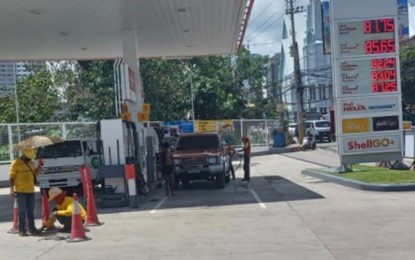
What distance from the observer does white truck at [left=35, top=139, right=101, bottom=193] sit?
19.5 m

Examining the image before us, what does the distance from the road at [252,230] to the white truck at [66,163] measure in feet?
6.48

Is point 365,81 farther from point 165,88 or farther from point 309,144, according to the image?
point 165,88

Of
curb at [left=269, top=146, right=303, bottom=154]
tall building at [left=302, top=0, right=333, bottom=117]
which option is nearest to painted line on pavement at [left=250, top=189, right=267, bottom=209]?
curb at [left=269, top=146, right=303, bottom=154]

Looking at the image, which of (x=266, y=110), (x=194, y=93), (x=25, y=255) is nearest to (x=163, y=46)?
(x=25, y=255)

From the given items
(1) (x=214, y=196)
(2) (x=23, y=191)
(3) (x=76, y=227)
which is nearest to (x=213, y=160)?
(1) (x=214, y=196)

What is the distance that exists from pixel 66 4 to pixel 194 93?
33.6 metres

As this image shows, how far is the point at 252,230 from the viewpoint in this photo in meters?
11.4

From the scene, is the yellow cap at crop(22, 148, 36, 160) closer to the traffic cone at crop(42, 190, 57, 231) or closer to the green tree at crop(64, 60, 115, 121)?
the traffic cone at crop(42, 190, 57, 231)

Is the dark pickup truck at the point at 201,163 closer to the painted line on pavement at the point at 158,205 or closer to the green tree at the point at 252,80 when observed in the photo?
the painted line on pavement at the point at 158,205

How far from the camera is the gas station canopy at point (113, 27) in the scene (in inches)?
730

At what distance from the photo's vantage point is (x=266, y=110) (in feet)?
242

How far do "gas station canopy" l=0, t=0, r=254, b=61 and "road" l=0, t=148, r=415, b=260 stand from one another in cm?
604

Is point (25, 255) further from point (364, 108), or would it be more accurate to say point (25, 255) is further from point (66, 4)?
point (364, 108)

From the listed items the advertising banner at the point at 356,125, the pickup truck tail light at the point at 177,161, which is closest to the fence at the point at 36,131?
the pickup truck tail light at the point at 177,161
